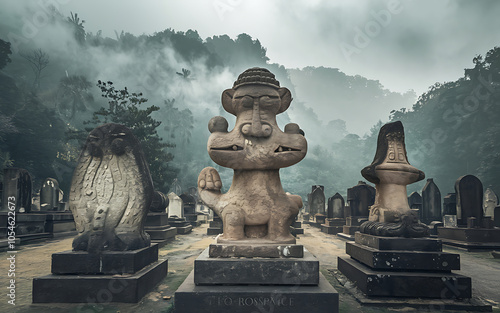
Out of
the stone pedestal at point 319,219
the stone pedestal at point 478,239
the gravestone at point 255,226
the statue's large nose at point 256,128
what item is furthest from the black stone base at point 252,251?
the stone pedestal at point 319,219

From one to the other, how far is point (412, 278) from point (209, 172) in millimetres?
2940

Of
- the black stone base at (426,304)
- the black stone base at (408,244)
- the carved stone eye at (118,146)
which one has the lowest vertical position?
the black stone base at (426,304)

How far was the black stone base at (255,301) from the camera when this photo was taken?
2.69 metres

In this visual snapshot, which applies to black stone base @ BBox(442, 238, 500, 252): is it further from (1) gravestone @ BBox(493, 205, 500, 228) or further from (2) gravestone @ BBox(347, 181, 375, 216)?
(2) gravestone @ BBox(347, 181, 375, 216)

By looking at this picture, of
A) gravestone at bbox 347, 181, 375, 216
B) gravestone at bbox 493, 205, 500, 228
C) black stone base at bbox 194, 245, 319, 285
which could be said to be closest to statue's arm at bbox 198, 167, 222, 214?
black stone base at bbox 194, 245, 319, 285

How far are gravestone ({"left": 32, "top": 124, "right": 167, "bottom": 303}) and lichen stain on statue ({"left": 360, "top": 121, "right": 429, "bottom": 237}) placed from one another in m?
3.48

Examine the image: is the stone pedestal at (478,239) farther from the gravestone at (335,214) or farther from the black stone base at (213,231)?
the black stone base at (213,231)

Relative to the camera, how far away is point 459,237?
784 centimetres

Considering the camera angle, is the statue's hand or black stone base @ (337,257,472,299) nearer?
black stone base @ (337,257,472,299)

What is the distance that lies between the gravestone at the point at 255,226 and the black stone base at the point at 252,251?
1cm

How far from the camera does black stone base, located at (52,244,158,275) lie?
10.9 ft

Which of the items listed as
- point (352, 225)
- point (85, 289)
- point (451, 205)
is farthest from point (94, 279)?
point (451, 205)

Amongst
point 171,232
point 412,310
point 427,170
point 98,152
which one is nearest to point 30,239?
point 171,232

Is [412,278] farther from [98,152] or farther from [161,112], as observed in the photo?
[161,112]
